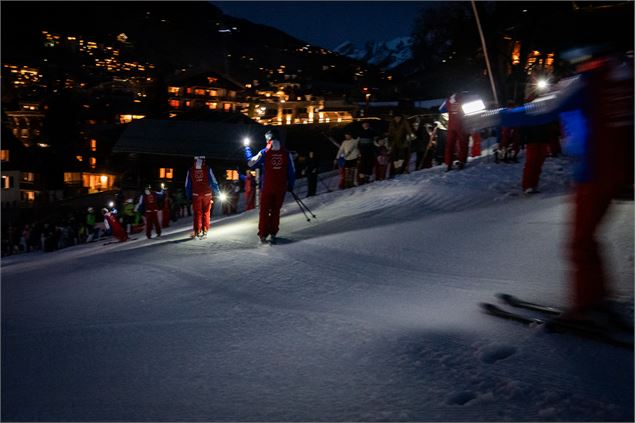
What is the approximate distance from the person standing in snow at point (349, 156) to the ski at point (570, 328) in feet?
38.9

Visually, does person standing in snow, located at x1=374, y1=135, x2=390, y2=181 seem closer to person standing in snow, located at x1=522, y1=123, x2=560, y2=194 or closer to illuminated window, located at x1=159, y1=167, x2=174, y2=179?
person standing in snow, located at x1=522, y1=123, x2=560, y2=194

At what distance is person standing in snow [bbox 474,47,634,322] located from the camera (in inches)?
110

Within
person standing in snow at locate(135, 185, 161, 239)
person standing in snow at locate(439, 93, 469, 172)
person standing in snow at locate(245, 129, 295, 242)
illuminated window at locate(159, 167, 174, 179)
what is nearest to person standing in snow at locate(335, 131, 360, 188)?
person standing in snow at locate(439, 93, 469, 172)

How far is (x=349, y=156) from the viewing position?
50.0ft

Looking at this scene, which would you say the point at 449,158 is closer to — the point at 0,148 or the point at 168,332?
the point at 168,332

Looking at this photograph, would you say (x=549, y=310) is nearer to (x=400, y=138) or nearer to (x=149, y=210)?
(x=149, y=210)

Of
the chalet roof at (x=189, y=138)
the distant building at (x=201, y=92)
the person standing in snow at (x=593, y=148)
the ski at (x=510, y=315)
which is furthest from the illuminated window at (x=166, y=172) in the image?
the person standing in snow at (x=593, y=148)

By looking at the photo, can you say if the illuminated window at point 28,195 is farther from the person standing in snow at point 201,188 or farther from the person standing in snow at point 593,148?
the person standing in snow at point 593,148

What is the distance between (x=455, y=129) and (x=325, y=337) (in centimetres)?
983

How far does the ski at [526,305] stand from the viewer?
336cm

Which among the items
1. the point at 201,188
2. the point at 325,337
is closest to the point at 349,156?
the point at 201,188

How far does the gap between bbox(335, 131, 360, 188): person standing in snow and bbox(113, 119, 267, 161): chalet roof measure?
18.4m

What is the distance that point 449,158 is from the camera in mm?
12758

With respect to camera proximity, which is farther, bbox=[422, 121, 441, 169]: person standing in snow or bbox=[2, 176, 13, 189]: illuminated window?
bbox=[2, 176, 13, 189]: illuminated window
